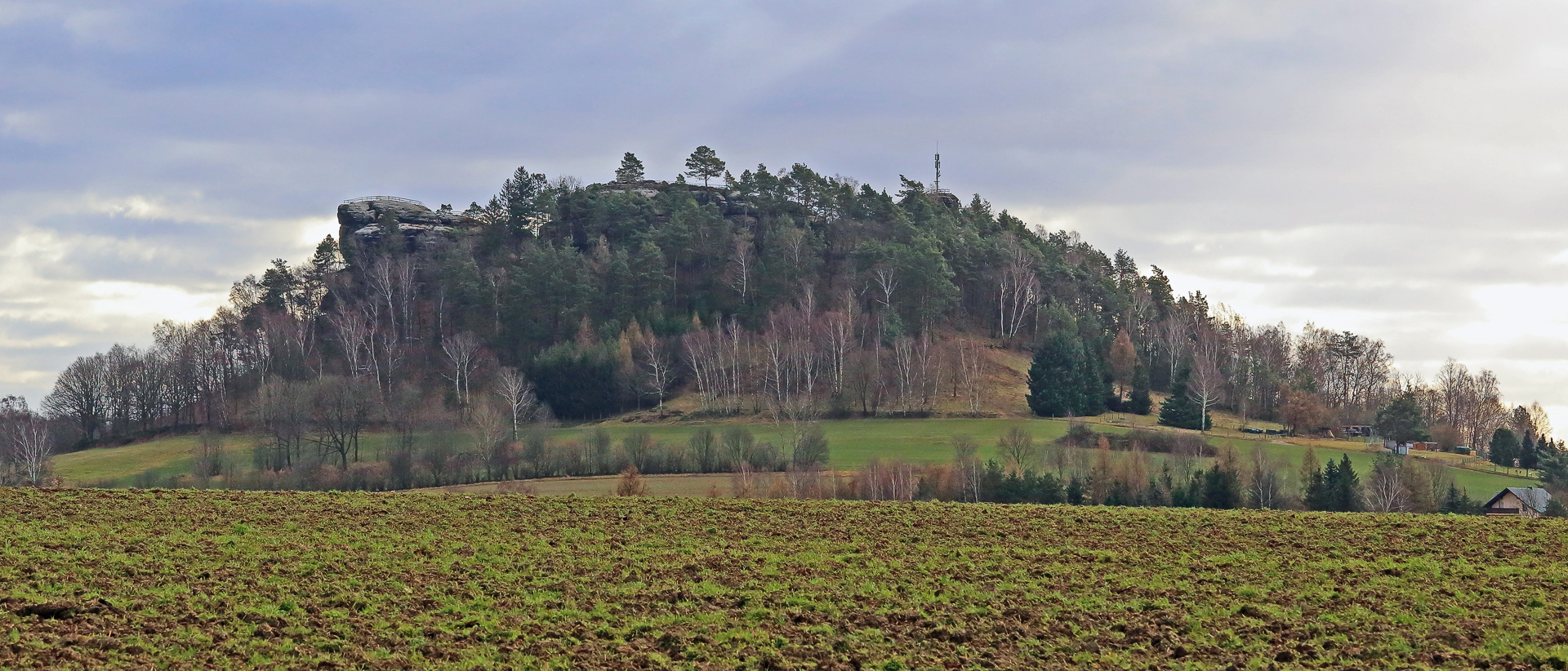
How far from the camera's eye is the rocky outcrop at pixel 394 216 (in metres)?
145

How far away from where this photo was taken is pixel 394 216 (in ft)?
477

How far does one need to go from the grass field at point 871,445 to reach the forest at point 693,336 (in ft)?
10.6

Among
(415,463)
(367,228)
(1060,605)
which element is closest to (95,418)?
(367,228)

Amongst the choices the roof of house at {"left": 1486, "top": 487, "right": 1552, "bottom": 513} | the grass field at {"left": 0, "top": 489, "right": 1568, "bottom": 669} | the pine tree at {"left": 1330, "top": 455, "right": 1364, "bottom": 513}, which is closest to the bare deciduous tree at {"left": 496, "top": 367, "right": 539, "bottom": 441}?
the pine tree at {"left": 1330, "top": 455, "right": 1364, "bottom": 513}

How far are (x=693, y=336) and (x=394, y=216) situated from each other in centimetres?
5245

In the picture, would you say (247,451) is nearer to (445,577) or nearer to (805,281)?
(805,281)

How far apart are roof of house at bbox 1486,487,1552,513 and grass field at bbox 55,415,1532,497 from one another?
669 cm

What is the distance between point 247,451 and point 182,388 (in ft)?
107

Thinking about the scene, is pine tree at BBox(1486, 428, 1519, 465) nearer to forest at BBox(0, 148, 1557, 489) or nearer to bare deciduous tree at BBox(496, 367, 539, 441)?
forest at BBox(0, 148, 1557, 489)

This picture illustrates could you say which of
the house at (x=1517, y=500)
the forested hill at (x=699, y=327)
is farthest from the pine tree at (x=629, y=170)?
the house at (x=1517, y=500)

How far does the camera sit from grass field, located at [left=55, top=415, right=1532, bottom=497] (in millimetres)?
78875

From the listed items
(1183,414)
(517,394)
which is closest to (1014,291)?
(1183,414)

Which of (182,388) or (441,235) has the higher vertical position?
(441,235)

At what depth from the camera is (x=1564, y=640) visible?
55.4 feet
